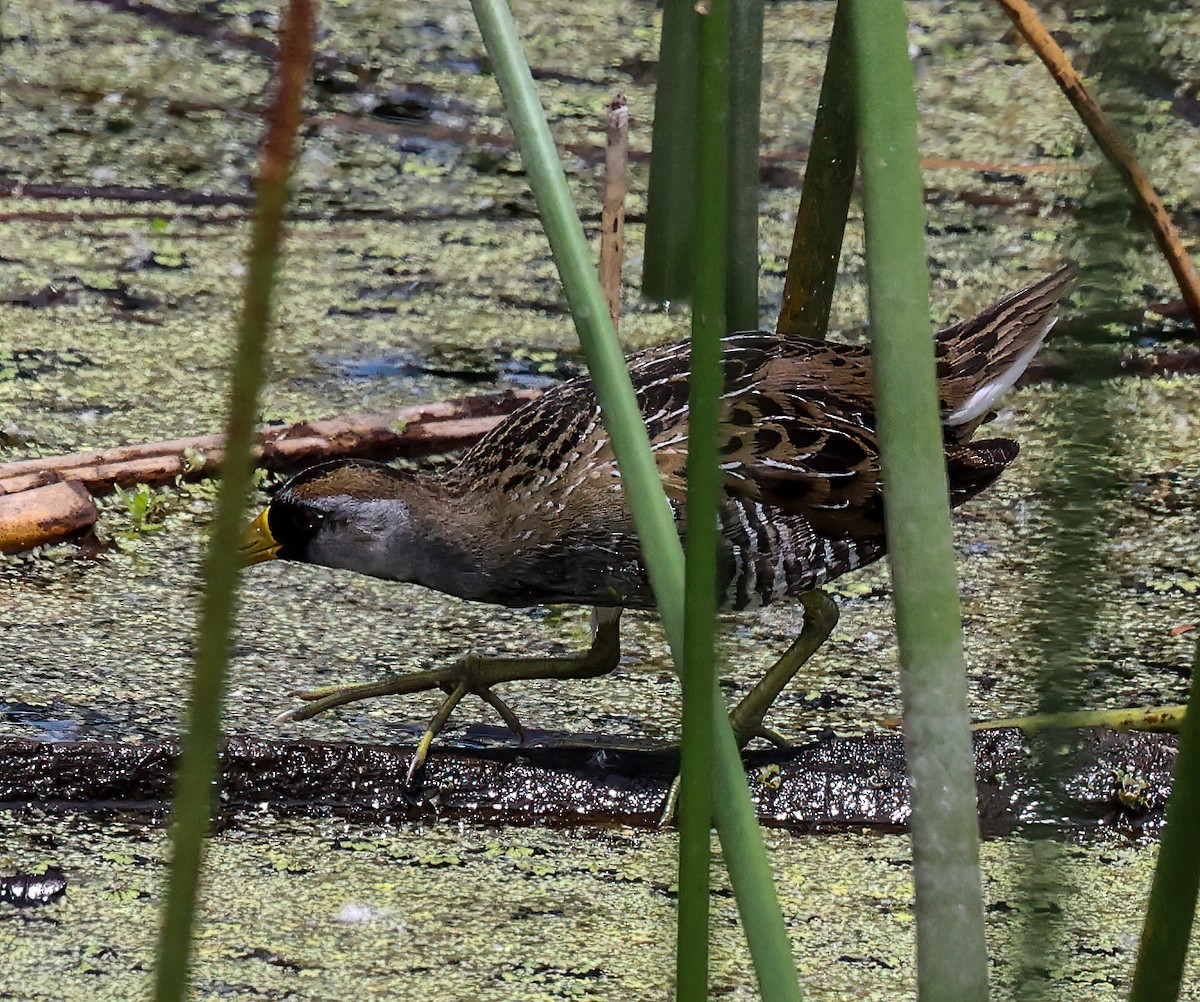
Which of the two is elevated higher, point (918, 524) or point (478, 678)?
point (918, 524)

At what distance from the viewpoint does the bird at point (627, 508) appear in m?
2.22

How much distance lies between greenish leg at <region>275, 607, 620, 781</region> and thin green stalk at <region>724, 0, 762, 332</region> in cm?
52

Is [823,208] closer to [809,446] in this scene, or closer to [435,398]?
[809,446]

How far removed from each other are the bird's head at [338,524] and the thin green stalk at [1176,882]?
183cm

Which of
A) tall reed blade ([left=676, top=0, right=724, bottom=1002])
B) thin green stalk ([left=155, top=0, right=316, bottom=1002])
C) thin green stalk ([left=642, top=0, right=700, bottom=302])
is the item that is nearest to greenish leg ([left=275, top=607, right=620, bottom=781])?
thin green stalk ([left=642, top=0, right=700, bottom=302])

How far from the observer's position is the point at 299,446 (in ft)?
9.78

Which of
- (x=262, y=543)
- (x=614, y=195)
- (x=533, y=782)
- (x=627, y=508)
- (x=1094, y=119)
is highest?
(x=1094, y=119)

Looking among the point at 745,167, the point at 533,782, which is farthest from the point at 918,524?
the point at 745,167

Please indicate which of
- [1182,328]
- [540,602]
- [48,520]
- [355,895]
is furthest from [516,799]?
[1182,328]

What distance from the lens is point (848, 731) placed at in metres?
2.27

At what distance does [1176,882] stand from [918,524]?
6.4 inches

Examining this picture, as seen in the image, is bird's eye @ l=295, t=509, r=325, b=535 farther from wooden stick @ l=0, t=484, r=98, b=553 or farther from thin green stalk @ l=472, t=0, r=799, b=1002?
thin green stalk @ l=472, t=0, r=799, b=1002

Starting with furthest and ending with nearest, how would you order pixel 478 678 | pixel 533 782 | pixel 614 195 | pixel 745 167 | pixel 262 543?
pixel 614 195 < pixel 745 167 < pixel 262 543 < pixel 478 678 < pixel 533 782

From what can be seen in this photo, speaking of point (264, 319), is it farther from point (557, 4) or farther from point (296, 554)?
point (557, 4)
